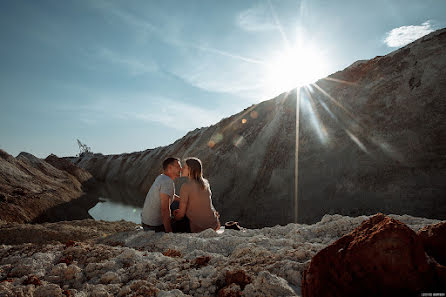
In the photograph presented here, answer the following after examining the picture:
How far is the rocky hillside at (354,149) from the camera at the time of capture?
724cm

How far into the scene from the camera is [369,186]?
25.3ft

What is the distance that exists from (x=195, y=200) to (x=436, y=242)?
11.3 ft

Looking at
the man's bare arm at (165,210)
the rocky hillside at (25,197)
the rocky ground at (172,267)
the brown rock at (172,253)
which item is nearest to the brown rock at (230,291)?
the rocky ground at (172,267)

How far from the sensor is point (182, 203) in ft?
14.5

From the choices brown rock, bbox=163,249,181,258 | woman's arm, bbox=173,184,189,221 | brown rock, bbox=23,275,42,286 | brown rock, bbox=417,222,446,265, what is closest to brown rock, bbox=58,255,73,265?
brown rock, bbox=23,275,42,286

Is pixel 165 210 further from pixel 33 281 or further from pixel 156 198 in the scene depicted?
pixel 33 281

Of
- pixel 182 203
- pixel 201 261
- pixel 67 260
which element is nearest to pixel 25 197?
pixel 182 203

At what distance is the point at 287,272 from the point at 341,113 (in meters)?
9.64

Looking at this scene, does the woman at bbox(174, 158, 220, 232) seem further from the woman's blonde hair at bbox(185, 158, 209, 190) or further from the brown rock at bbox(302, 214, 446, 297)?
the brown rock at bbox(302, 214, 446, 297)

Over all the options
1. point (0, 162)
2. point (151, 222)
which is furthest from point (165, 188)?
point (0, 162)

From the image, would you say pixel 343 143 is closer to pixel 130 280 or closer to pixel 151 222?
pixel 151 222

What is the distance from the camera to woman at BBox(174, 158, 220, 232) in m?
4.36

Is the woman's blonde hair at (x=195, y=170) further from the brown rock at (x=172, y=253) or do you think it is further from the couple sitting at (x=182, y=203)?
the brown rock at (x=172, y=253)

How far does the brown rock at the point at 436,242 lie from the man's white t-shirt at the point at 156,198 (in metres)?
3.66
